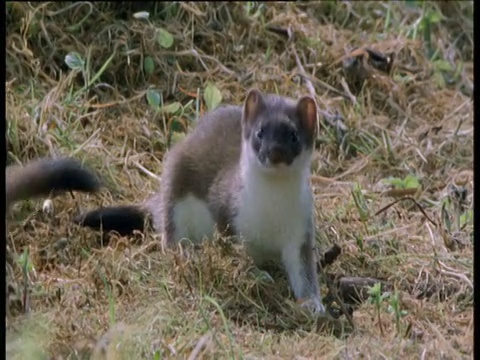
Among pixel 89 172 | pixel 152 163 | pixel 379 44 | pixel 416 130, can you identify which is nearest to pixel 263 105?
pixel 89 172

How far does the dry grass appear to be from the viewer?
471 centimetres

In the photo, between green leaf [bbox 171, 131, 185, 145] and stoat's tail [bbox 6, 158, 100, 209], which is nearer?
stoat's tail [bbox 6, 158, 100, 209]

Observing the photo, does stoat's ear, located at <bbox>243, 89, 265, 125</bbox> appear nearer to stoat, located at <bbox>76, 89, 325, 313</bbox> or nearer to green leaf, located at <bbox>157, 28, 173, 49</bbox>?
stoat, located at <bbox>76, 89, 325, 313</bbox>

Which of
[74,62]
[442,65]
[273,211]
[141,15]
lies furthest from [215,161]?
[442,65]

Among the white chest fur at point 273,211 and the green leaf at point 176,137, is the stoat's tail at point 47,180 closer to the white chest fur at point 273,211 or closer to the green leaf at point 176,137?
the white chest fur at point 273,211

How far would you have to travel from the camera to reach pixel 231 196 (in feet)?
18.0

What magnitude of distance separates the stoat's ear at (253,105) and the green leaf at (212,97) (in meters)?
1.23

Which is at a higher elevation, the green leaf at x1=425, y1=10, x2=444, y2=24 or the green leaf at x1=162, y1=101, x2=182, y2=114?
the green leaf at x1=425, y1=10, x2=444, y2=24

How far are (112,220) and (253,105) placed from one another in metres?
0.83

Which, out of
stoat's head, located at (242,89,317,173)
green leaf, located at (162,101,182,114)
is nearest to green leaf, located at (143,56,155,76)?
green leaf, located at (162,101,182,114)

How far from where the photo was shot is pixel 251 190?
542 centimetres

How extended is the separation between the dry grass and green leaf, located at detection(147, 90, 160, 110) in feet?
0.12

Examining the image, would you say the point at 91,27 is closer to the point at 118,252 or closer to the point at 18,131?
the point at 18,131

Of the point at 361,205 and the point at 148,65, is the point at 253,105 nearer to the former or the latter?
the point at 361,205
